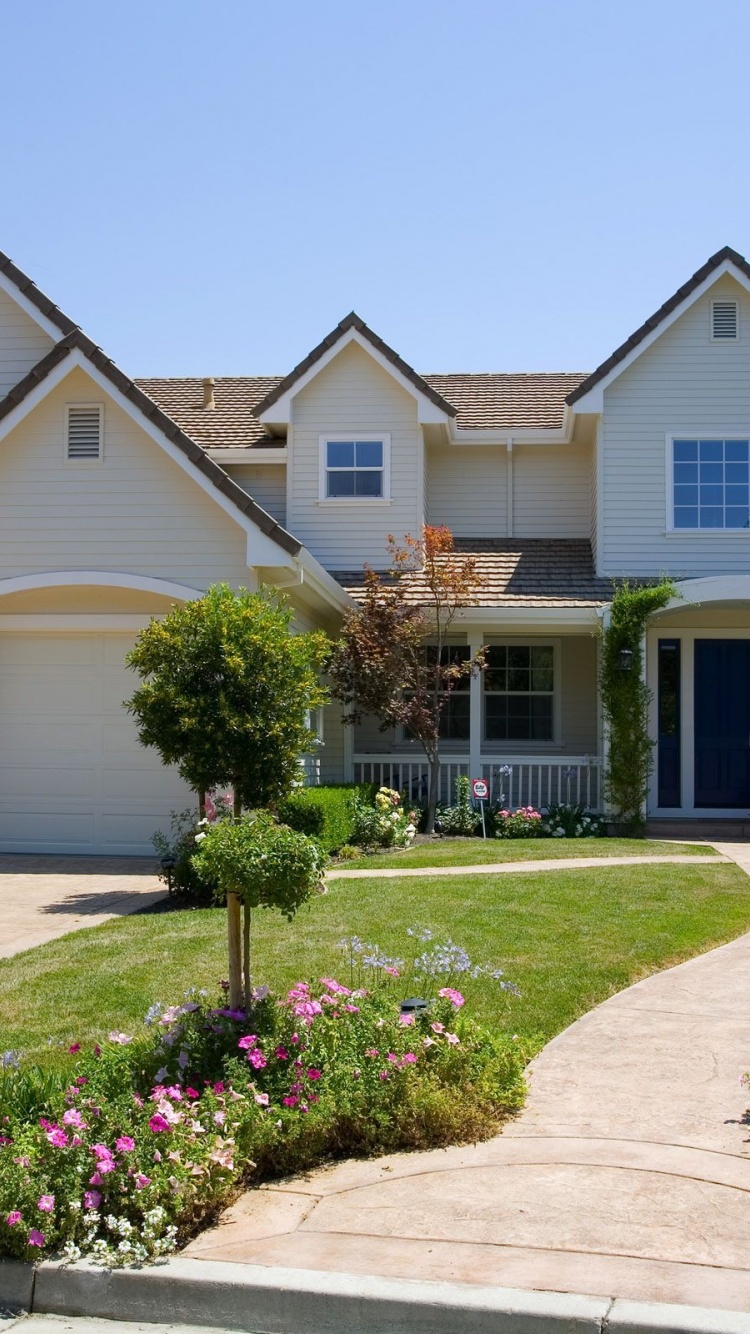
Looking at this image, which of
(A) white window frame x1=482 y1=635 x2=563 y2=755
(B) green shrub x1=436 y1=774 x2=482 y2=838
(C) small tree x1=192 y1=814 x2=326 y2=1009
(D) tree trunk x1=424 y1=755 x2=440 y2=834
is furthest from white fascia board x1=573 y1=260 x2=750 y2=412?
(C) small tree x1=192 y1=814 x2=326 y2=1009

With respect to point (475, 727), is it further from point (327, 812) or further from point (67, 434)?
point (67, 434)

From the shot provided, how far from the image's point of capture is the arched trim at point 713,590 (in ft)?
56.6

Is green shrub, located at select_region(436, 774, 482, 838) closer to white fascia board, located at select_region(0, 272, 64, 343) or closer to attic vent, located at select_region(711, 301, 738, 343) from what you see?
attic vent, located at select_region(711, 301, 738, 343)

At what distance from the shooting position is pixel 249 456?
20.1 metres

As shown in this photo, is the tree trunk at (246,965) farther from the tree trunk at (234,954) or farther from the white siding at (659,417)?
the white siding at (659,417)

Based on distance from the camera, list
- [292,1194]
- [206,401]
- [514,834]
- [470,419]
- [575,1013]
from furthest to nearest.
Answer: [206,401]
[470,419]
[514,834]
[575,1013]
[292,1194]

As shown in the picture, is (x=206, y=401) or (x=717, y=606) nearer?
(x=717, y=606)

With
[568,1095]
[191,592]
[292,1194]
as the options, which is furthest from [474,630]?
[292,1194]

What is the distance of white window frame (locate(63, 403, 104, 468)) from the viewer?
15.4 m

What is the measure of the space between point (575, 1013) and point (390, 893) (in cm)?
377

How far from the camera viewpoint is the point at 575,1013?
802 centimetres

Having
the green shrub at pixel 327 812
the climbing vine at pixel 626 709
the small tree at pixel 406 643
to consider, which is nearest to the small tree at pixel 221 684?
the green shrub at pixel 327 812

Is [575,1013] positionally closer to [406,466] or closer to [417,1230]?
[417,1230]

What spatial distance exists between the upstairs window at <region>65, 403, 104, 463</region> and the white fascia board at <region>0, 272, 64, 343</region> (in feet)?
5.97
